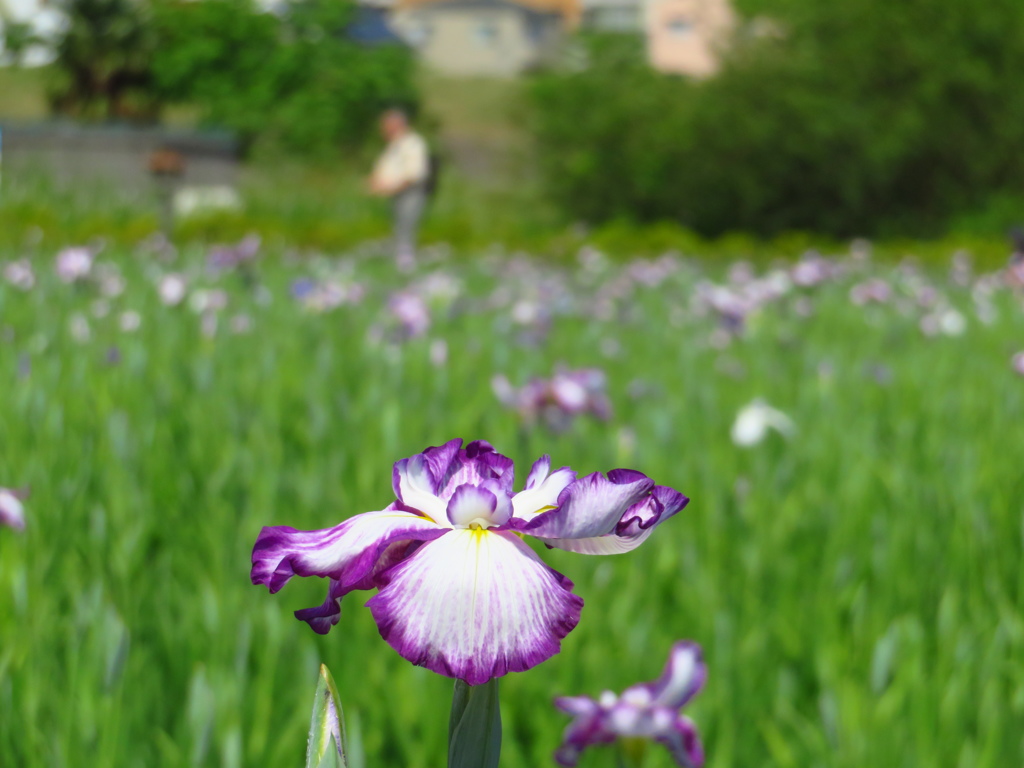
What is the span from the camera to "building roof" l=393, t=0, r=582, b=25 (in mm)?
70500

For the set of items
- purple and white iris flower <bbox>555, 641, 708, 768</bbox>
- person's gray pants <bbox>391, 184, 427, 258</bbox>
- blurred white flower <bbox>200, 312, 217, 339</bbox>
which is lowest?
person's gray pants <bbox>391, 184, 427, 258</bbox>

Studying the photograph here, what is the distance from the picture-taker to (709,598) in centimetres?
178

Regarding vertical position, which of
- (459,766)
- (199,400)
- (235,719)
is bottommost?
(199,400)

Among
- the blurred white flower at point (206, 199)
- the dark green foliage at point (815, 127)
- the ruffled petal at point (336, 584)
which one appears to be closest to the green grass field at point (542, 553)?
the ruffled petal at point (336, 584)

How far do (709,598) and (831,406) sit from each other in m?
1.63

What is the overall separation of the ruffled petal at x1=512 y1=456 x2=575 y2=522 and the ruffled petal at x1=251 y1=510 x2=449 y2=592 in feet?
0.17

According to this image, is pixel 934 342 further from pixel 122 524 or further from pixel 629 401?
pixel 122 524

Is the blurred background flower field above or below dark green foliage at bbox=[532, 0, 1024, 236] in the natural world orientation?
above

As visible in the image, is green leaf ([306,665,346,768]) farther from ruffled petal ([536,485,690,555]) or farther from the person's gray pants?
the person's gray pants

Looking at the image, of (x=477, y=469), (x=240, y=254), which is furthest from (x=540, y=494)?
(x=240, y=254)

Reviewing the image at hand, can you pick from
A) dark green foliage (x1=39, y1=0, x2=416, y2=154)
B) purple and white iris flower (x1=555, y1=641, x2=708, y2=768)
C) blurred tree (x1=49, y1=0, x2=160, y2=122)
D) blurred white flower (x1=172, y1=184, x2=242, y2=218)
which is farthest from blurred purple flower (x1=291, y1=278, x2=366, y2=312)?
blurred tree (x1=49, y1=0, x2=160, y2=122)

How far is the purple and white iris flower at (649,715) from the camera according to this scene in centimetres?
100

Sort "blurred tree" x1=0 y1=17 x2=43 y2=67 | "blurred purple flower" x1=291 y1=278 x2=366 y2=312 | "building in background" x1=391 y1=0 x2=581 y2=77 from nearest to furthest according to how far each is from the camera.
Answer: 1. "blurred purple flower" x1=291 y1=278 x2=366 y2=312
2. "blurred tree" x1=0 y1=17 x2=43 y2=67
3. "building in background" x1=391 y1=0 x2=581 y2=77

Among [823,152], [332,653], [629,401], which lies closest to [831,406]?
[629,401]
